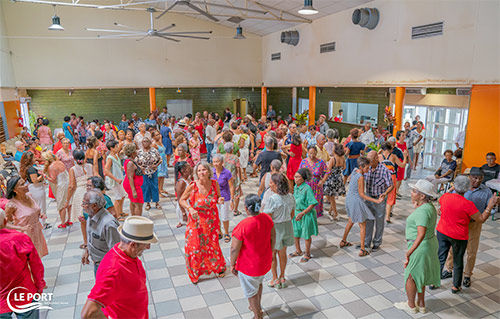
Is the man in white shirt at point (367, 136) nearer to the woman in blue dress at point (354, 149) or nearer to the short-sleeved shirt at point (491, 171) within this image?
the woman in blue dress at point (354, 149)

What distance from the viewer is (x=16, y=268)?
2680mm

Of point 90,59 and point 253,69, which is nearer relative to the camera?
point 90,59

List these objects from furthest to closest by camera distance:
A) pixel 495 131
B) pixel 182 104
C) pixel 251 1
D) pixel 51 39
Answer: pixel 182 104, pixel 51 39, pixel 251 1, pixel 495 131

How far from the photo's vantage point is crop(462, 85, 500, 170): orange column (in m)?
7.52

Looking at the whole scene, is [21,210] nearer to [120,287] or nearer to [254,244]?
[120,287]

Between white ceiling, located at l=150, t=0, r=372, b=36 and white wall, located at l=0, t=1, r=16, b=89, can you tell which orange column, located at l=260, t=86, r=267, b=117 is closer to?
white ceiling, located at l=150, t=0, r=372, b=36

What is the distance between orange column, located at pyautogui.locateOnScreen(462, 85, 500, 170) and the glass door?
157 centimetres

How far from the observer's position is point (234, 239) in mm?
3150

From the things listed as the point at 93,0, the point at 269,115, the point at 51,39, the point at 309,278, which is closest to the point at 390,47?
the point at 269,115

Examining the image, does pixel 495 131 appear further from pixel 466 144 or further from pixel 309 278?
pixel 309 278

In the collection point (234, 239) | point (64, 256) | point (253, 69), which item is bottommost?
point (64, 256)

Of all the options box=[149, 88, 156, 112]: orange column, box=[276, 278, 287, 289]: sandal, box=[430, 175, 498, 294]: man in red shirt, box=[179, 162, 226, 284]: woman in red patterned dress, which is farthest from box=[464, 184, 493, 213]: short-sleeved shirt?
box=[149, 88, 156, 112]: orange column

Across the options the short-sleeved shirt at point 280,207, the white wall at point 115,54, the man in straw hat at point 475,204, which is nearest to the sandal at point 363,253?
the man in straw hat at point 475,204

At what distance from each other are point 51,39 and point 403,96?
14.5 meters
